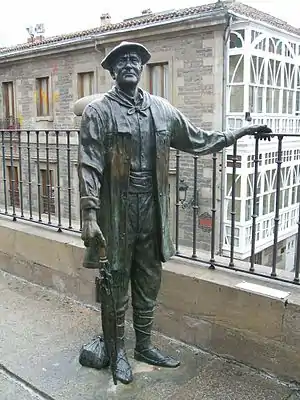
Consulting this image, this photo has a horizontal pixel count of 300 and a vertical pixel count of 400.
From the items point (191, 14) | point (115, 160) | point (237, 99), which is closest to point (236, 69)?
point (237, 99)

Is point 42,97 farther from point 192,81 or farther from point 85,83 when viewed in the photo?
point 192,81

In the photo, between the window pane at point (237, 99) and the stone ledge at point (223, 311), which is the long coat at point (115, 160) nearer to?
the stone ledge at point (223, 311)

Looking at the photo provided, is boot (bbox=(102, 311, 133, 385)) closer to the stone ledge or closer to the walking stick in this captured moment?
the walking stick

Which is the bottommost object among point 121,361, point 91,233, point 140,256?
point 121,361

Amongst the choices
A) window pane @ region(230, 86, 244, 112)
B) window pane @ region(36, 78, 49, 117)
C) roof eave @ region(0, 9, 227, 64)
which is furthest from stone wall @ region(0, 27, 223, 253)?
window pane @ region(36, 78, 49, 117)

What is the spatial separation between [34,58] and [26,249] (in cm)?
1631

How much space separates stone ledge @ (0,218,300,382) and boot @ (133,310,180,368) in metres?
0.33

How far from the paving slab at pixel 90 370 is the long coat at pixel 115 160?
711 millimetres

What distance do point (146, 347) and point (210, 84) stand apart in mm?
12356

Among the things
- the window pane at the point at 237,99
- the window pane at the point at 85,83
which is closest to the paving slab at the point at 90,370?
the window pane at the point at 237,99

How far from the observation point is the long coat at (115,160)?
2398 mm

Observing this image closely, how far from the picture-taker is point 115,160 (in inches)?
96.3

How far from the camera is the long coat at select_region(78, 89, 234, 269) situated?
2.40 m

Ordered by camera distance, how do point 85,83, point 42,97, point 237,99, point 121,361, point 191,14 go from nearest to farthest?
point 121,361 → point 191,14 → point 237,99 → point 85,83 → point 42,97
